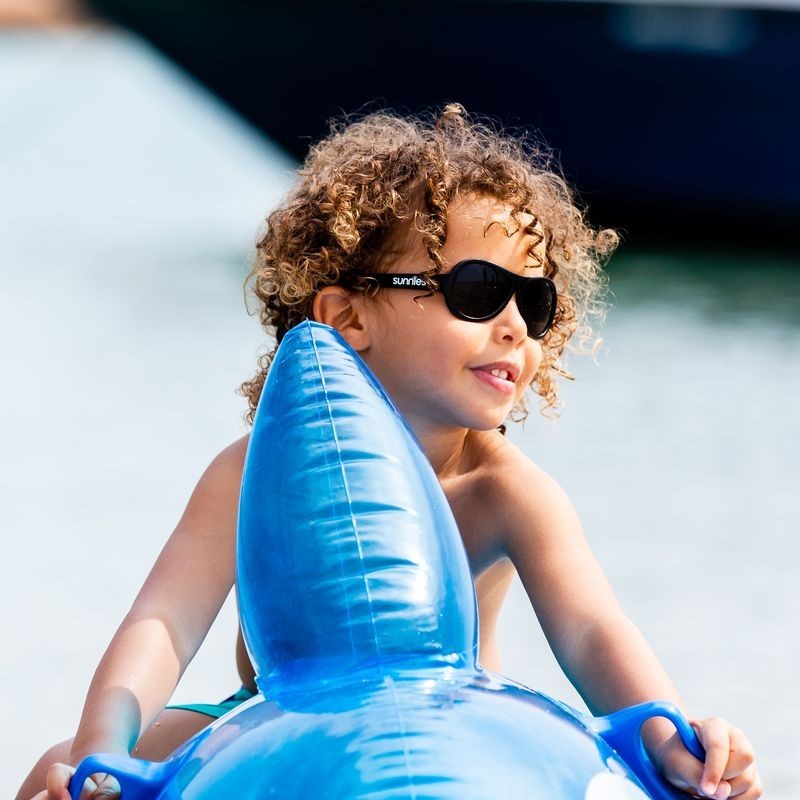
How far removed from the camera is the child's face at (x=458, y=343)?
179 cm

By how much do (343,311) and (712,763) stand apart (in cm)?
77

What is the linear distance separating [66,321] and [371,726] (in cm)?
616

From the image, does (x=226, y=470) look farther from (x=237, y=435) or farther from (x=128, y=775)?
(x=237, y=435)

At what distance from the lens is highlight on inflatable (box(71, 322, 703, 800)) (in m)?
1.21

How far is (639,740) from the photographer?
1.40m

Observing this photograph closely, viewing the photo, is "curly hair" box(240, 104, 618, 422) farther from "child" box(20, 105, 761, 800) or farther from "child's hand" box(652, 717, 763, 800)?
"child's hand" box(652, 717, 763, 800)

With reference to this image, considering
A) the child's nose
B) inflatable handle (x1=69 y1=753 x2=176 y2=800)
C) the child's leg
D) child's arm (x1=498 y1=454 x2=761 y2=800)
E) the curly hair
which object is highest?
the curly hair

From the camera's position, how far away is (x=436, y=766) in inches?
46.7

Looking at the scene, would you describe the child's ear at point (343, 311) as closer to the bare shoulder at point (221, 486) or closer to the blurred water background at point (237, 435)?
the bare shoulder at point (221, 486)

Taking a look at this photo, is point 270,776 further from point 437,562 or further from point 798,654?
point 798,654

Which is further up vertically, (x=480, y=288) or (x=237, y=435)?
(x=237, y=435)

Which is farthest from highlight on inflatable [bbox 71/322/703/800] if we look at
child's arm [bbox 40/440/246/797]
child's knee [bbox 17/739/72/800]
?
child's knee [bbox 17/739/72/800]

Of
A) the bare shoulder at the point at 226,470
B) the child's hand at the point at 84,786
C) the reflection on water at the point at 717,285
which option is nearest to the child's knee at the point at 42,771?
the bare shoulder at the point at 226,470

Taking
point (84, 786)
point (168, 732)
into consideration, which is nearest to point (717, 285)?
point (168, 732)
